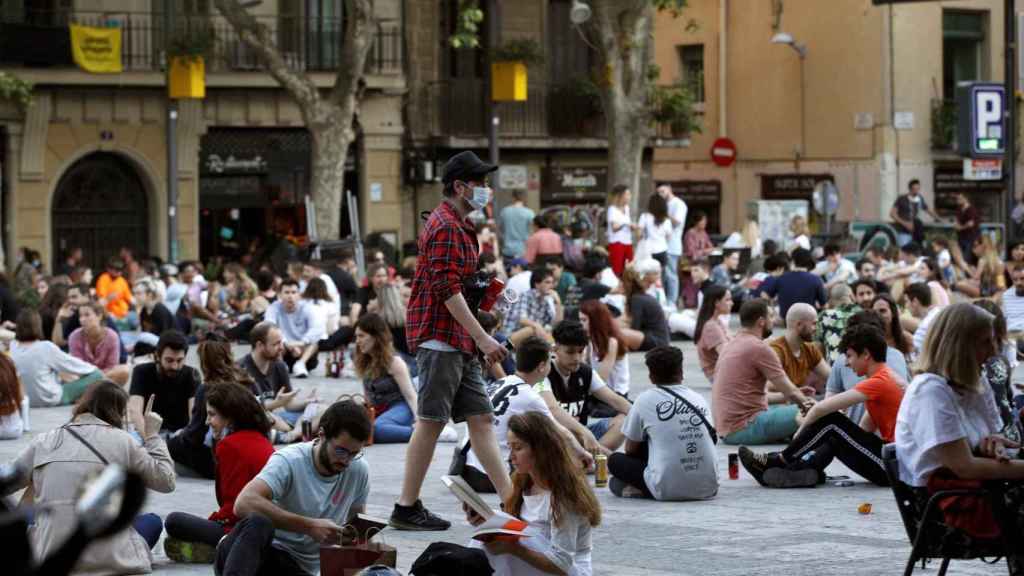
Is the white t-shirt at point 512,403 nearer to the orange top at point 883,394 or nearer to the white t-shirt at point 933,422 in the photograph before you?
the orange top at point 883,394

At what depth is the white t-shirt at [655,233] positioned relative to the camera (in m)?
27.9

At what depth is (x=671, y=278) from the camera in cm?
2809

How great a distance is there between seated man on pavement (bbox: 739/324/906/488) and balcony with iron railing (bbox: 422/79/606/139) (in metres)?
27.3

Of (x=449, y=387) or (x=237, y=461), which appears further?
(x=449, y=387)

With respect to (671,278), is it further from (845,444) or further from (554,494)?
(554,494)

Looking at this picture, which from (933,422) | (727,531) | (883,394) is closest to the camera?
(933,422)

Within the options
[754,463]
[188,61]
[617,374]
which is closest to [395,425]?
[617,374]

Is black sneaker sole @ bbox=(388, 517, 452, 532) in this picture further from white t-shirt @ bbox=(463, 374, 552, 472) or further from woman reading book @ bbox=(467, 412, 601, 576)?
woman reading book @ bbox=(467, 412, 601, 576)

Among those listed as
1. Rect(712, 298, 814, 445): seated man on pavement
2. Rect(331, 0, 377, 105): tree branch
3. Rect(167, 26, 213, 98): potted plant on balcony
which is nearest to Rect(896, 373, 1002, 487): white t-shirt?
Rect(712, 298, 814, 445): seated man on pavement

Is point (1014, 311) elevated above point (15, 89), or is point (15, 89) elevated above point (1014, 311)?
point (15, 89)

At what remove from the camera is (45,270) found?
1368 inches

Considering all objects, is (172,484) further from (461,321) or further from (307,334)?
(307,334)

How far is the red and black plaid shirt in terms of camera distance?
10031 millimetres

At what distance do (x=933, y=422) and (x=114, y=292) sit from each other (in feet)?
64.5
